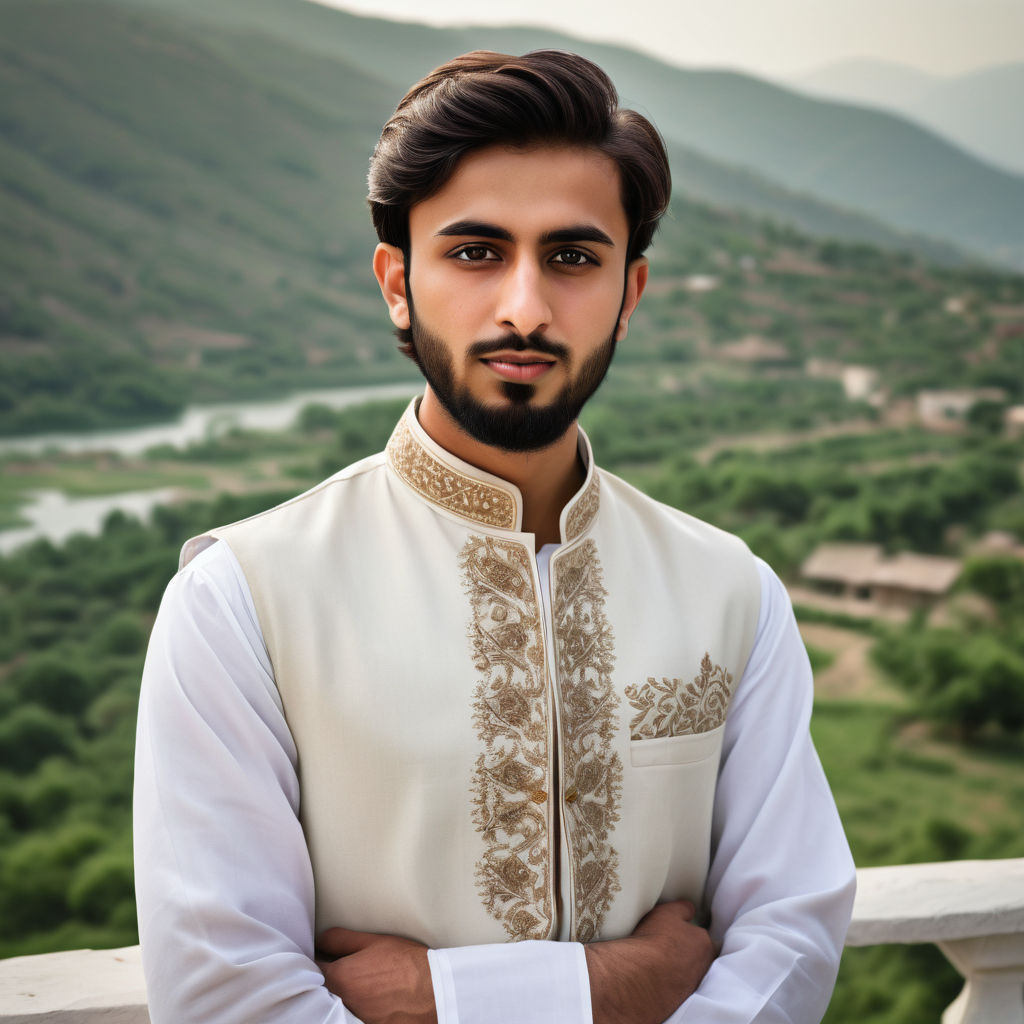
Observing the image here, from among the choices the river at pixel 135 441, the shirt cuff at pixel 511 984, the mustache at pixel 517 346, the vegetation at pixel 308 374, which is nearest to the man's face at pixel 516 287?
the mustache at pixel 517 346

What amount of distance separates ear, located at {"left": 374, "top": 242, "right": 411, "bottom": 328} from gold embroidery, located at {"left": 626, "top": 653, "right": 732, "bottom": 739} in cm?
47

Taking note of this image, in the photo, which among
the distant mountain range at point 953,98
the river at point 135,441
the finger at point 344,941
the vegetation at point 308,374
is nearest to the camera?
→ the finger at point 344,941

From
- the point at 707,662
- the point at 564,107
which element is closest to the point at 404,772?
the point at 707,662

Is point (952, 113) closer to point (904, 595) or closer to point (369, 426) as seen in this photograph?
point (904, 595)

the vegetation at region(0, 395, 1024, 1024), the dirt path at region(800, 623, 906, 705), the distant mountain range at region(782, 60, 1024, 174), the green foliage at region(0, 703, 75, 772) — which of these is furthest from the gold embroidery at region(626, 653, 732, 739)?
the distant mountain range at region(782, 60, 1024, 174)

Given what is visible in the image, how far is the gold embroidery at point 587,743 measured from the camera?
0.98 meters

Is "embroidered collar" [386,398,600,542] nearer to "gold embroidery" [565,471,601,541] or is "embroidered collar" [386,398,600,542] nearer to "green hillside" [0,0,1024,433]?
"gold embroidery" [565,471,601,541]

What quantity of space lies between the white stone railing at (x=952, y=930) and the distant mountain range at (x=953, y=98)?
18.5m

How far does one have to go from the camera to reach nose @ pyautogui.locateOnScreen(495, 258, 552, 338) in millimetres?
921

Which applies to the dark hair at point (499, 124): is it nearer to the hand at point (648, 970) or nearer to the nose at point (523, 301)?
the nose at point (523, 301)

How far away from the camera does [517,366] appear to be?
95 centimetres

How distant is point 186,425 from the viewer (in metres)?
13.7

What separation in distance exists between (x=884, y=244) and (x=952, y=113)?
2652 millimetres

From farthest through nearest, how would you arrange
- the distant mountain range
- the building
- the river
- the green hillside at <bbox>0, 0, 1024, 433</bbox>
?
the distant mountain range, the green hillside at <bbox>0, 0, 1024, 433</bbox>, the building, the river
